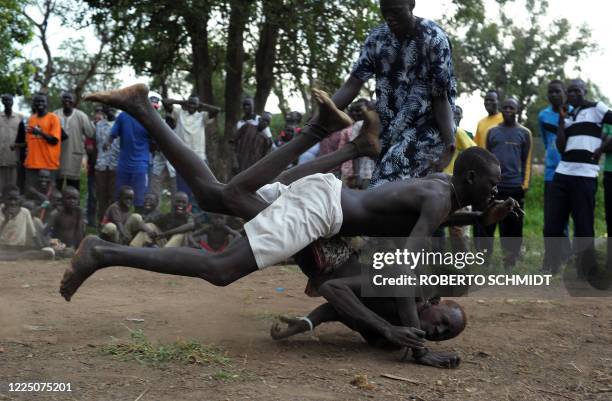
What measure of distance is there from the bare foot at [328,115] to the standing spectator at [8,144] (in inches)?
255

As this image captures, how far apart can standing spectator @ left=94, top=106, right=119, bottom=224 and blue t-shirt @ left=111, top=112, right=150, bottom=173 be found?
13.4 inches

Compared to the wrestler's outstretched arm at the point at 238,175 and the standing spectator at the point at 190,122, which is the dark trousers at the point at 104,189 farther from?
the wrestler's outstretched arm at the point at 238,175

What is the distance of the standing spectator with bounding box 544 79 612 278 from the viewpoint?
6816 millimetres

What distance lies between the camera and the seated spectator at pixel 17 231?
786 centimetres

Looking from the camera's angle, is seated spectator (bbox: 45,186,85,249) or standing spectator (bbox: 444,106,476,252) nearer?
standing spectator (bbox: 444,106,476,252)

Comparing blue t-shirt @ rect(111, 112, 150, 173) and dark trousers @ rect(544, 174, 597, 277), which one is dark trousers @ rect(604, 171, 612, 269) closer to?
dark trousers @ rect(544, 174, 597, 277)

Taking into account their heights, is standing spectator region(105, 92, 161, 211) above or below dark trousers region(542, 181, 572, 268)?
above

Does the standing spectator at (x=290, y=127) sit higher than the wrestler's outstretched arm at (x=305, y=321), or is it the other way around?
the standing spectator at (x=290, y=127)

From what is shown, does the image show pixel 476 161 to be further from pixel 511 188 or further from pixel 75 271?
pixel 511 188

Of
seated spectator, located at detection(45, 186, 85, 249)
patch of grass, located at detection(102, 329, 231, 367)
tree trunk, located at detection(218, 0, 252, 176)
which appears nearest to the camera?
patch of grass, located at detection(102, 329, 231, 367)

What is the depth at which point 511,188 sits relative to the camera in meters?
7.70

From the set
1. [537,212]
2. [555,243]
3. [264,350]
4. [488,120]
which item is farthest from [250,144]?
[537,212]

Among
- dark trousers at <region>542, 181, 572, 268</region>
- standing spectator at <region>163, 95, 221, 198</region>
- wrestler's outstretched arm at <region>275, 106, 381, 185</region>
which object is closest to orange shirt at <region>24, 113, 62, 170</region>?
standing spectator at <region>163, 95, 221, 198</region>

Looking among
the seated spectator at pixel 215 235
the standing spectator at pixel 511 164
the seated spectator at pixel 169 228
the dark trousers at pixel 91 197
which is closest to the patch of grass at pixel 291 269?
the seated spectator at pixel 215 235
